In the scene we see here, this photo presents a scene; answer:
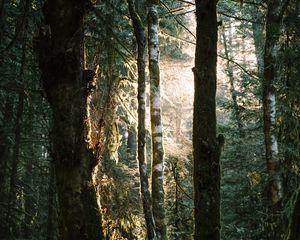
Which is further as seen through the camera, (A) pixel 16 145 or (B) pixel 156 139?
(B) pixel 156 139

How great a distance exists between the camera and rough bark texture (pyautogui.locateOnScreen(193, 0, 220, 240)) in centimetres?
309

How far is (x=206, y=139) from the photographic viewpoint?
309 centimetres

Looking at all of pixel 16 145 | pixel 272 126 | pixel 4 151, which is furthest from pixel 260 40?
pixel 16 145

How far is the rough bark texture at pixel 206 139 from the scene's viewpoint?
3088 millimetres

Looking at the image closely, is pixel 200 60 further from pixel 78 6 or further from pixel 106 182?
pixel 106 182

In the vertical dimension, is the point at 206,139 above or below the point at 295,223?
above

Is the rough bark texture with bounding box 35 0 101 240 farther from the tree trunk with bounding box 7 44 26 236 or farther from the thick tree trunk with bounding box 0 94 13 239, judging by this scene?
the thick tree trunk with bounding box 0 94 13 239

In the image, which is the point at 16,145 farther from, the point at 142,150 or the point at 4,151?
the point at 4,151

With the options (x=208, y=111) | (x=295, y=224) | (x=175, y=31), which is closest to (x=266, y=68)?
(x=208, y=111)

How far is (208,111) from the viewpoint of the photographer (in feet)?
10.2

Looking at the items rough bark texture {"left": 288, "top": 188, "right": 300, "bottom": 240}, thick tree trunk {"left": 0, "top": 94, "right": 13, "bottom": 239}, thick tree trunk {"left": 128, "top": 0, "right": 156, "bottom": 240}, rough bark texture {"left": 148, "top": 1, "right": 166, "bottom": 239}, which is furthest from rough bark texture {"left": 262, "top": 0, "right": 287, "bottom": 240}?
rough bark texture {"left": 288, "top": 188, "right": 300, "bottom": 240}

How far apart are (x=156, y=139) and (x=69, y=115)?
4517 millimetres

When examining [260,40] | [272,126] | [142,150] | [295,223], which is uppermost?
[260,40]

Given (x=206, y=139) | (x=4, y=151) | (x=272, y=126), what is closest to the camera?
(x=206, y=139)
